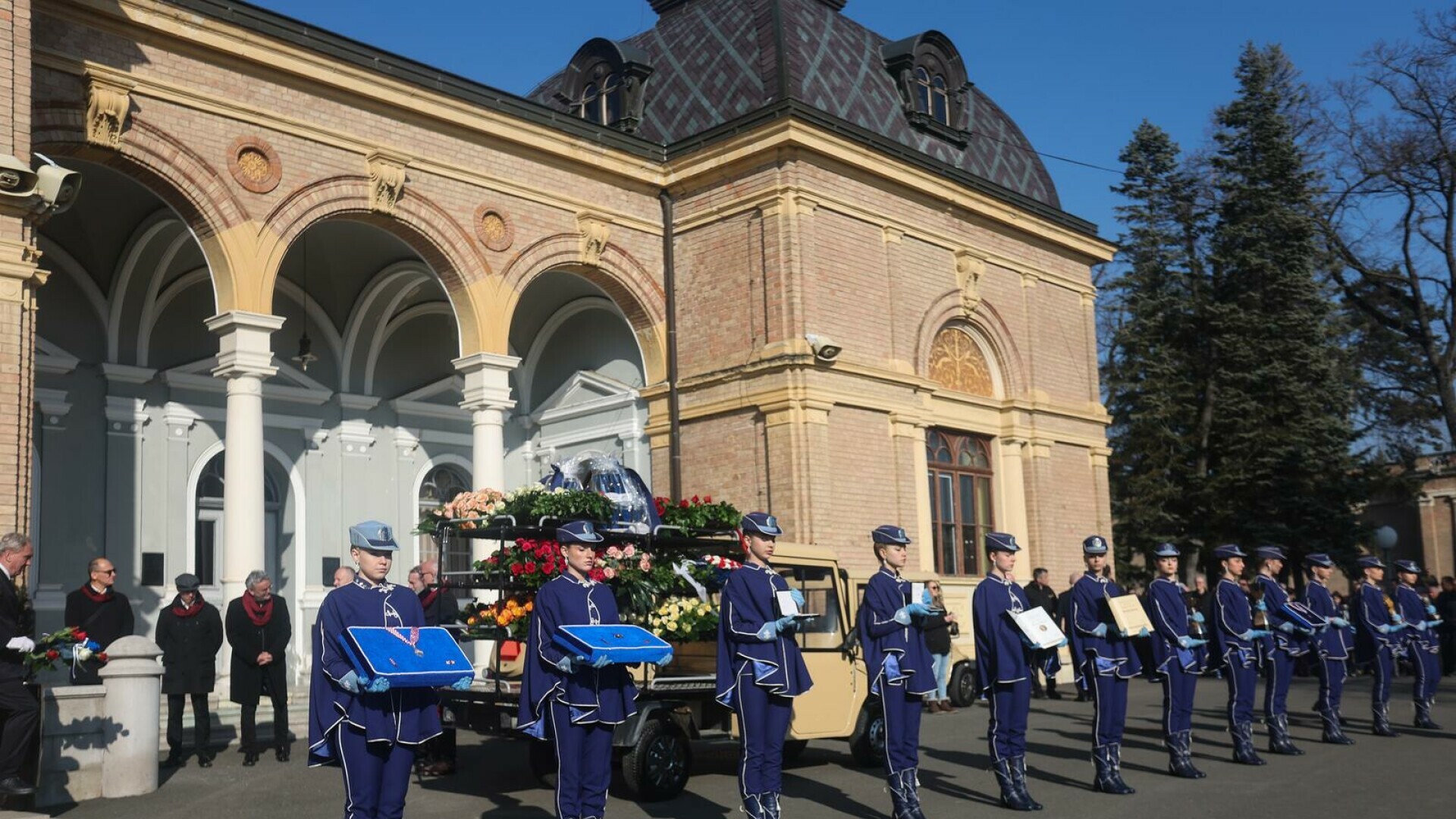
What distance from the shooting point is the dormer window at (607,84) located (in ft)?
72.0

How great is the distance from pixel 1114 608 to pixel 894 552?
238cm

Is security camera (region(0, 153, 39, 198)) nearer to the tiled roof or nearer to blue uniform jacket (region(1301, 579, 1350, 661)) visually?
the tiled roof

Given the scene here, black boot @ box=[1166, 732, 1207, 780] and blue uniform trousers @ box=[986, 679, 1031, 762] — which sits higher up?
blue uniform trousers @ box=[986, 679, 1031, 762]

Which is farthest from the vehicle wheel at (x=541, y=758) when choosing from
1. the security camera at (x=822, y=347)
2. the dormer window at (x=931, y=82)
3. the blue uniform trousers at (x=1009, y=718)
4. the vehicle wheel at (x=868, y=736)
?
the dormer window at (x=931, y=82)

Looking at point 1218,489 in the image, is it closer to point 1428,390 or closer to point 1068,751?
point 1428,390

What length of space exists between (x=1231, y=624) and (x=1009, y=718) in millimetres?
3300

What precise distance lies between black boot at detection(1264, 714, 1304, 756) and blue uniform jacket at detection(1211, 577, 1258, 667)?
1014mm

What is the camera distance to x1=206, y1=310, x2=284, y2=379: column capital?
15.3 m

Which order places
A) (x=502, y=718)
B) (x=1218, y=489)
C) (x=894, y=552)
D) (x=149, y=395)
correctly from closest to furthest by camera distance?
(x=894, y=552)
(x=502, y=718)
(x=149, y=395)
(x=1218, y=489)

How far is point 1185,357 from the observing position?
33219 millimetres

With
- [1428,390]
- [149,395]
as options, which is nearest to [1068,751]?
[149,395]

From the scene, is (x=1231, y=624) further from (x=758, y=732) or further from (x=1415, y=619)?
(x=758, y=732)

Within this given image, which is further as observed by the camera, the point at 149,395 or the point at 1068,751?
the point at 149,395

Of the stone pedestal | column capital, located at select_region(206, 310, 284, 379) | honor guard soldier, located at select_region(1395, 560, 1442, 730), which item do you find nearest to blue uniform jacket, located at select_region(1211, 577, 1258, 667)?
honor guard soldier, located at select_region(1395, 560, 1442, 730)
